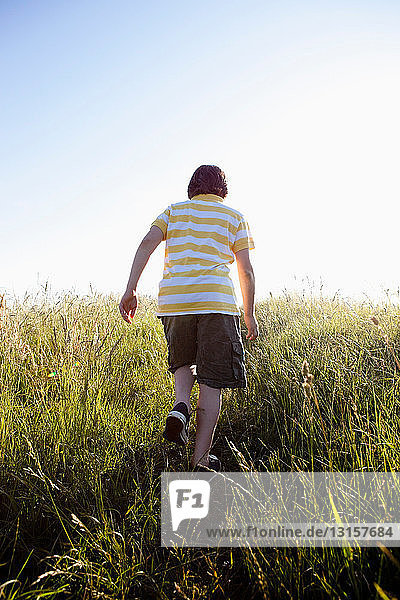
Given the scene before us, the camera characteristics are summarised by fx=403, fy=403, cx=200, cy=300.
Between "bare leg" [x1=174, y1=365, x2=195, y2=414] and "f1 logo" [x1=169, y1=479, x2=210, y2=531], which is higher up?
"bare leg" [x1=174, y1=365, x2=195, y2=414]

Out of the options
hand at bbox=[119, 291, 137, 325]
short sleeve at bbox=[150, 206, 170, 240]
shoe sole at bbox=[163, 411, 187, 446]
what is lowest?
shoe sole at bbox=[163, 411, 187, 446]

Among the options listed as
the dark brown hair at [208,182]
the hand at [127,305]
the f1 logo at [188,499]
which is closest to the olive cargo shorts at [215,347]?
the hand at [127,305]

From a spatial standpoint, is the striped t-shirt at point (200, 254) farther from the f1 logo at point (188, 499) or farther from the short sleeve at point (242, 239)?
the f1 logo at point (188, 499)

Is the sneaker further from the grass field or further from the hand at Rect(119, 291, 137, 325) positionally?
the hand at Rect(119, 291, 137, 325)

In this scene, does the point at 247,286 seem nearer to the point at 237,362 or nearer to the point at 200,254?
the point at 200,254

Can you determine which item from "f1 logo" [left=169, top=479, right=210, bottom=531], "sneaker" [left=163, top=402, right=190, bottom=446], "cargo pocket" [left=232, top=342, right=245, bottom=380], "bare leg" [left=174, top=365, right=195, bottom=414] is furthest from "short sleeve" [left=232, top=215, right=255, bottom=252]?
"f1 logo" [left=169, top=479, right=210, bottom=531]

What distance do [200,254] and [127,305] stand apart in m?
0.53

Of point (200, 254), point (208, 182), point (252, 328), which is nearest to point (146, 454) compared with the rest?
point (252, 328)

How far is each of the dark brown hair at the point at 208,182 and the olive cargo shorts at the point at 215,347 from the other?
2.78ft

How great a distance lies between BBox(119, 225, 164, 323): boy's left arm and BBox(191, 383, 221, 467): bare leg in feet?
2.06

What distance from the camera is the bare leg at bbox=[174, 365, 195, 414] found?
91.0 inches

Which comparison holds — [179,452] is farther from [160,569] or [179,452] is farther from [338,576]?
[338,576]

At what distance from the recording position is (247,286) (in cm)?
249

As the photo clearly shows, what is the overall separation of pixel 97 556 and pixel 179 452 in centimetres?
83
